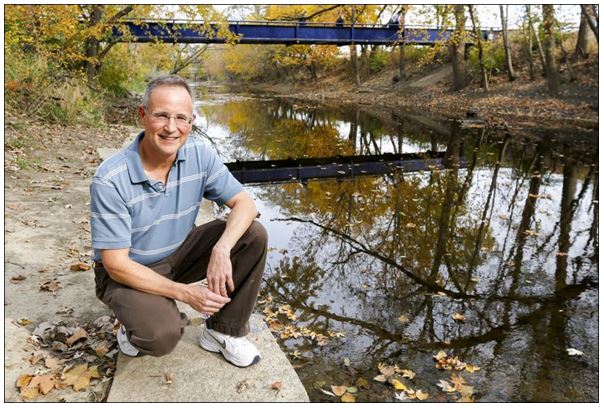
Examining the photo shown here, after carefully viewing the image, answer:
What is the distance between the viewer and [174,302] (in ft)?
8.28

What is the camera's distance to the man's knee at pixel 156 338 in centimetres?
240

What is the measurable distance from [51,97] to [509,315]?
35.9 feet

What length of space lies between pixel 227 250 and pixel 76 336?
1.26 metres

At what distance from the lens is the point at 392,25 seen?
27.2m

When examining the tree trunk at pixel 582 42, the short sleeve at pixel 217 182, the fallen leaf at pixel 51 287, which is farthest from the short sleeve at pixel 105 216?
the tree trunk at pixel 582 42

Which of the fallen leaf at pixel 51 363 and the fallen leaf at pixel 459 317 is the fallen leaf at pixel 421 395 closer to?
the fallen leaf at pixel 459 317

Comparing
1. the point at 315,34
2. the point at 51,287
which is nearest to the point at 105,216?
the point at 51,287

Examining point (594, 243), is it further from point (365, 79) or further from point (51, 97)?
point (365, 79)

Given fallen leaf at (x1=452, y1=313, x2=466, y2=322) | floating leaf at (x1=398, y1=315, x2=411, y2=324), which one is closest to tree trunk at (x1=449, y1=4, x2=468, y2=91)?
fallen leaf at (x1=452, y1=313, x2=466, y2=322)

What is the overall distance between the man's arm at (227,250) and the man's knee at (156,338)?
29 cm

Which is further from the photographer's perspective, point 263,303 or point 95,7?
point 95,7

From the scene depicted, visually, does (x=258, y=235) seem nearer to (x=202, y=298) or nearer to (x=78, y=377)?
(x=202, y=298)

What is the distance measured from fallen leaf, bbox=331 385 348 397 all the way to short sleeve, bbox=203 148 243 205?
4.09 feet
